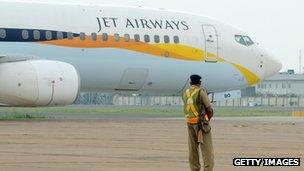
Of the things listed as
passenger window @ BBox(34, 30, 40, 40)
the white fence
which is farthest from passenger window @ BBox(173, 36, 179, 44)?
the white fence

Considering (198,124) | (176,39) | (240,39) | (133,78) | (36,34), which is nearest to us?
(198,124)

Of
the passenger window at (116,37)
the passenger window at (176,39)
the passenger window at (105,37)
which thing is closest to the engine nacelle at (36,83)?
the passenger window at (105,37)

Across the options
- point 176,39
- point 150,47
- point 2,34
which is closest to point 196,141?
point 2,34

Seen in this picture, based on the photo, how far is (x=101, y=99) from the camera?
97.5 m

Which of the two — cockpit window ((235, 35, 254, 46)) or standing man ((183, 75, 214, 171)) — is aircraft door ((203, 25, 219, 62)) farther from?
standing man ((183, 75, 214, 171))

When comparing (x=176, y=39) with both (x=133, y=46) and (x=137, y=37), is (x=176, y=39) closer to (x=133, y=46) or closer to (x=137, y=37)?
(x=137, y=37)

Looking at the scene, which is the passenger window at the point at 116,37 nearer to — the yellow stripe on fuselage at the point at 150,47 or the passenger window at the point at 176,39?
the yellow stripe on fuselage at the point at 150,47

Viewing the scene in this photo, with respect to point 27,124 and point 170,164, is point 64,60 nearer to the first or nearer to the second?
point 27,124

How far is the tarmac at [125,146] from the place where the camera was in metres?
16.9

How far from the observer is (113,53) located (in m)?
34.9

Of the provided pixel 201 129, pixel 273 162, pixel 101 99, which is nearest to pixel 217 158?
pixel 273 162

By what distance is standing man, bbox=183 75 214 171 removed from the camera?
50.7 feet
